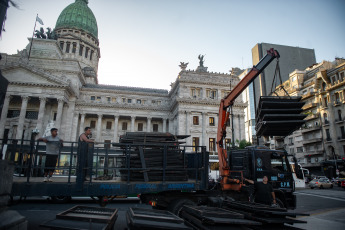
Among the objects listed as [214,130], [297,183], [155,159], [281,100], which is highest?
[214,130]

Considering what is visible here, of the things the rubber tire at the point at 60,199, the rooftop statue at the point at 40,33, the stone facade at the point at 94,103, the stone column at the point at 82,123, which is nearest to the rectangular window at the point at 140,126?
the stone facade at the point at 94,103

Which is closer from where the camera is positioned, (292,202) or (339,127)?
(292,202)

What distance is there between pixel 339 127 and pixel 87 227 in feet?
164

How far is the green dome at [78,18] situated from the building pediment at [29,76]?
31433 mm

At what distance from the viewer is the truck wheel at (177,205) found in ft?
23.0

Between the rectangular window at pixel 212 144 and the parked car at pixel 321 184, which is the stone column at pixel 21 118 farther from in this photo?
the parked car at pixel 321 184

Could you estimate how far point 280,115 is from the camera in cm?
882

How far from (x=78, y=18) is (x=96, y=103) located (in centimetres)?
3583

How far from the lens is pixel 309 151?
4753 cm

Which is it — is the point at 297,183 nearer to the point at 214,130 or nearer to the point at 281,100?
the point at 214,130

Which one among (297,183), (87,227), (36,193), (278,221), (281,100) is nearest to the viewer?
(87,227)

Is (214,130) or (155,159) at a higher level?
(214,130)

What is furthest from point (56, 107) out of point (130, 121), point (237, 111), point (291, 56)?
point (291, 56)

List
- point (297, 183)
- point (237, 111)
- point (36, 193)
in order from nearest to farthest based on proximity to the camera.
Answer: point (36, 193)
point (297, 183)
point (237, 111)
